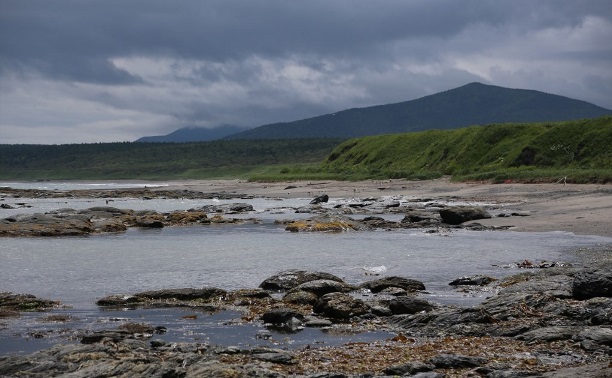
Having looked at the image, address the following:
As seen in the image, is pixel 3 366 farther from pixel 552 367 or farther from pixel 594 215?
pixel 594 215

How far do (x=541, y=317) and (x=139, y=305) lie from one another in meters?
12.0

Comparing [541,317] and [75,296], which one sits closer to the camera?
[541,317]

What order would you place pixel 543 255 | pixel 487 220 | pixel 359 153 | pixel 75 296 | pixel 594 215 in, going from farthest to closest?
pixel 359 153 < pixel 487 220 < pixel 594 215 < pixel 543 255 < pixel 75 296

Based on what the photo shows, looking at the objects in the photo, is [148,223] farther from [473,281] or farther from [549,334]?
[549,334]

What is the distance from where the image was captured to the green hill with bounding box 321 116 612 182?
3174 inches

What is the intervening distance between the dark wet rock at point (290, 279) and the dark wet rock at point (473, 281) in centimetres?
410

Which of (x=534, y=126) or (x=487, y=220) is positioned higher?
(x=534, y=126)

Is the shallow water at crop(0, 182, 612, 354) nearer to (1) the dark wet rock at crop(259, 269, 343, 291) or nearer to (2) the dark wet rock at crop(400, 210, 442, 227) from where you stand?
(1) the dark wet rock at crop(259, 269, 343, 291)

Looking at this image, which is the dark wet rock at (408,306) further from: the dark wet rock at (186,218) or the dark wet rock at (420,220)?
the dark wet rock at (186,218)

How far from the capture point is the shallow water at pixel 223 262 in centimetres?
1939

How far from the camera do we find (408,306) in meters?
19.4

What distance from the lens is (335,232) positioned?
4566 centimetres

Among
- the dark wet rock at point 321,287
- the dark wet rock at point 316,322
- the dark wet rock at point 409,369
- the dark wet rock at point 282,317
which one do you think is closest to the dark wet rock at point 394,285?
the dark wet rock at point 321,287

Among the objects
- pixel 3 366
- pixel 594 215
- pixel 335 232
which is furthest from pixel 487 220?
pixel 3 366
